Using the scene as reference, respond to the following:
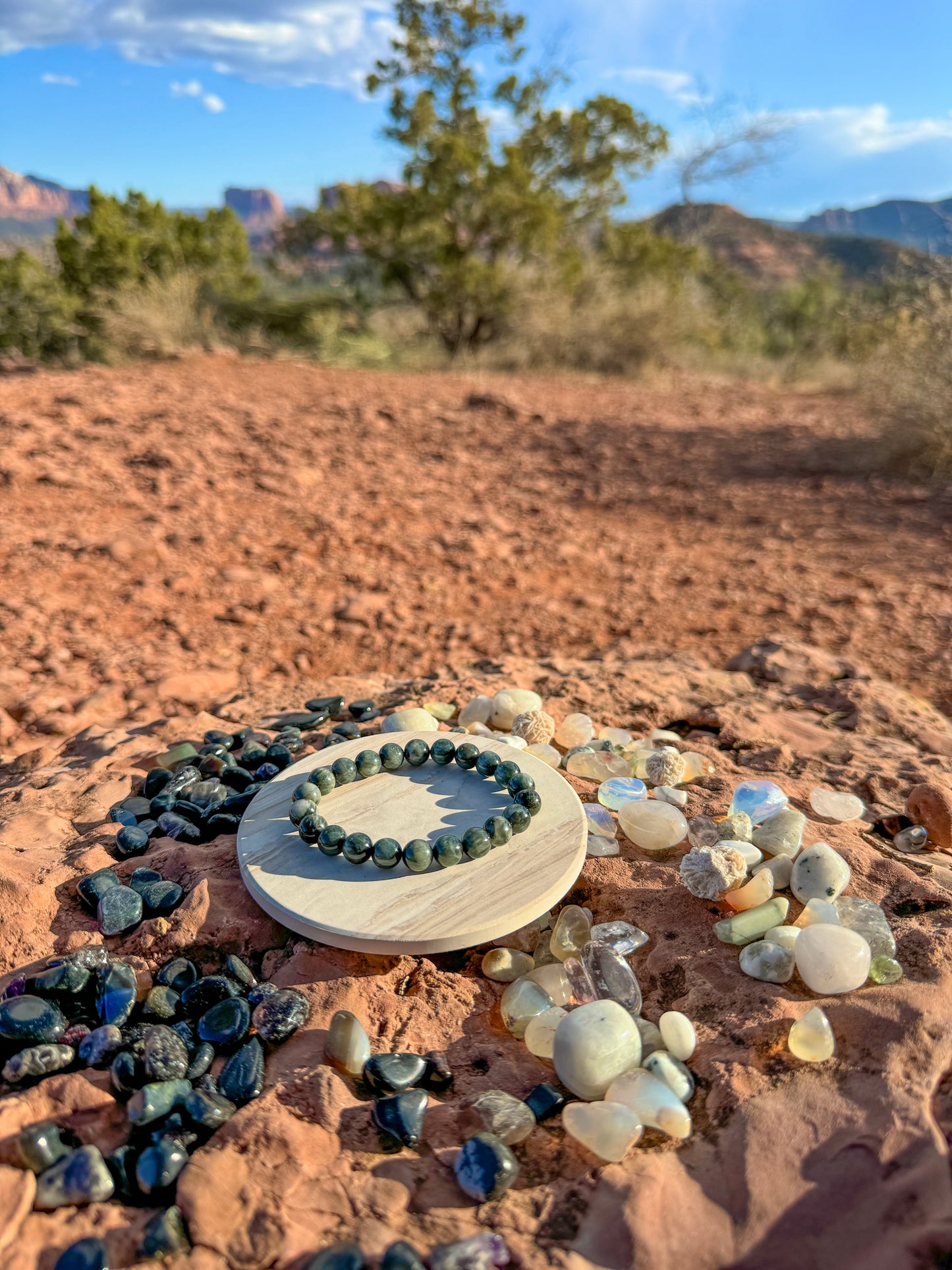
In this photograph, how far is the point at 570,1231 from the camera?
1.16 metres

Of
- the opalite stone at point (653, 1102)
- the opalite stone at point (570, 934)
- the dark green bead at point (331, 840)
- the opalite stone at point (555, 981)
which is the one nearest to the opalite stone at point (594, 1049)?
the opalite stone at point (653, 1102)

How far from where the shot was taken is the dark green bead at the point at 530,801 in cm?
190

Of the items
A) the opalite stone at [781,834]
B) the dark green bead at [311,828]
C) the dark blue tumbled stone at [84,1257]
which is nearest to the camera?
the dark blue tumbled stone at [84,1257]

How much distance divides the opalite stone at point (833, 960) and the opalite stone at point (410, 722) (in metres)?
1.17

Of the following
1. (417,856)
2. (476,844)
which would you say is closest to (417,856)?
(417,856)

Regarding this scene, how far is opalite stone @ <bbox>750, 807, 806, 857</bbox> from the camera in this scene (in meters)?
1.89

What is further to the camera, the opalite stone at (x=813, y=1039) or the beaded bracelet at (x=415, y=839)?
the beaded bracelet at (x=415, y=839)

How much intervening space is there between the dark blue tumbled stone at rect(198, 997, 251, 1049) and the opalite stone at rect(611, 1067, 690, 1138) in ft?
2.26

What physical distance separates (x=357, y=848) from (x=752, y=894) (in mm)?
880

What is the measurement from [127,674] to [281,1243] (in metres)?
2.36

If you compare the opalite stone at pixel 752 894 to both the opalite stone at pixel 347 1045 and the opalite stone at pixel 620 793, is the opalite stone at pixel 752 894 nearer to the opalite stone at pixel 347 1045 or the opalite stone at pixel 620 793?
the opalite stone at pixel 620 793

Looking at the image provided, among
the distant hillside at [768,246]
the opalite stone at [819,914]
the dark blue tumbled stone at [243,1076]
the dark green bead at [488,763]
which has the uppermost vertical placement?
the distant hillside at [768,246]

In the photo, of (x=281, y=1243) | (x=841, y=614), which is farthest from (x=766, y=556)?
(x=281, y=1243)

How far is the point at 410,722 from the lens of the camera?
93.0 inches
